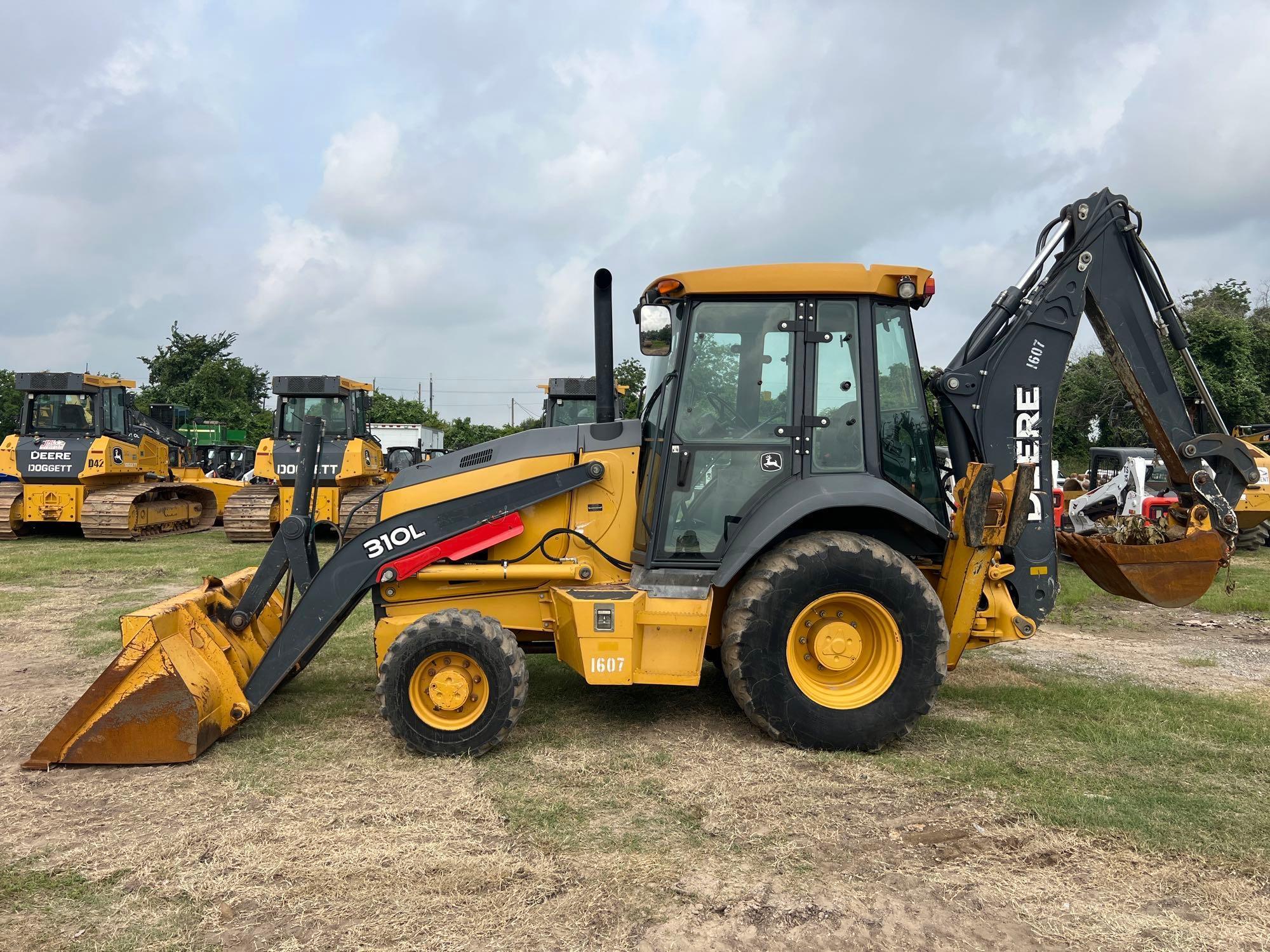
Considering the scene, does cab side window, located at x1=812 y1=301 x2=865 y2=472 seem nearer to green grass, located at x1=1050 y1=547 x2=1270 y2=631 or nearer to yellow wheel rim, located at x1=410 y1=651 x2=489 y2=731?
yellow wheel rim, located at x1=410 y1=651 x2=489 y2=731

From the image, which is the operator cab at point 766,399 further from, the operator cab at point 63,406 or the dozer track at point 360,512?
Answer: the operator cab at point 63,406

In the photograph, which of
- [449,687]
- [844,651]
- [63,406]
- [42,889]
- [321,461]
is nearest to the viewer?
[42,889]

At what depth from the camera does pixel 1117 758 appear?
16.0ft

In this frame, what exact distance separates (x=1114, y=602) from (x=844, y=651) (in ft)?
22.4

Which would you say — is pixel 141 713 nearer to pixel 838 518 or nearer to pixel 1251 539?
pixel 838 518

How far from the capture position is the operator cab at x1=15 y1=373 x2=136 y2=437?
16.7 metres

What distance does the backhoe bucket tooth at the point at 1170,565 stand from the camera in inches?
217

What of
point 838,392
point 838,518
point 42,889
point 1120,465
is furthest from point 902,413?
point 1120,465

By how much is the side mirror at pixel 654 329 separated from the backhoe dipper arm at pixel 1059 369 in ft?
5.59

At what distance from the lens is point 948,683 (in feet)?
21.2

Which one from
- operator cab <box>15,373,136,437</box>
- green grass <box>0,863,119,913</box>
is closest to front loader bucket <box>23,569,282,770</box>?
green grass <box>0,863,119,913</box>

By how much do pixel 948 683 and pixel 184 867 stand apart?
486 cm

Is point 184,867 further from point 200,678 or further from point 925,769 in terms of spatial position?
point 925,769

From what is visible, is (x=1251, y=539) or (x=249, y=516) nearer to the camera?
(x=1251, y=539)
